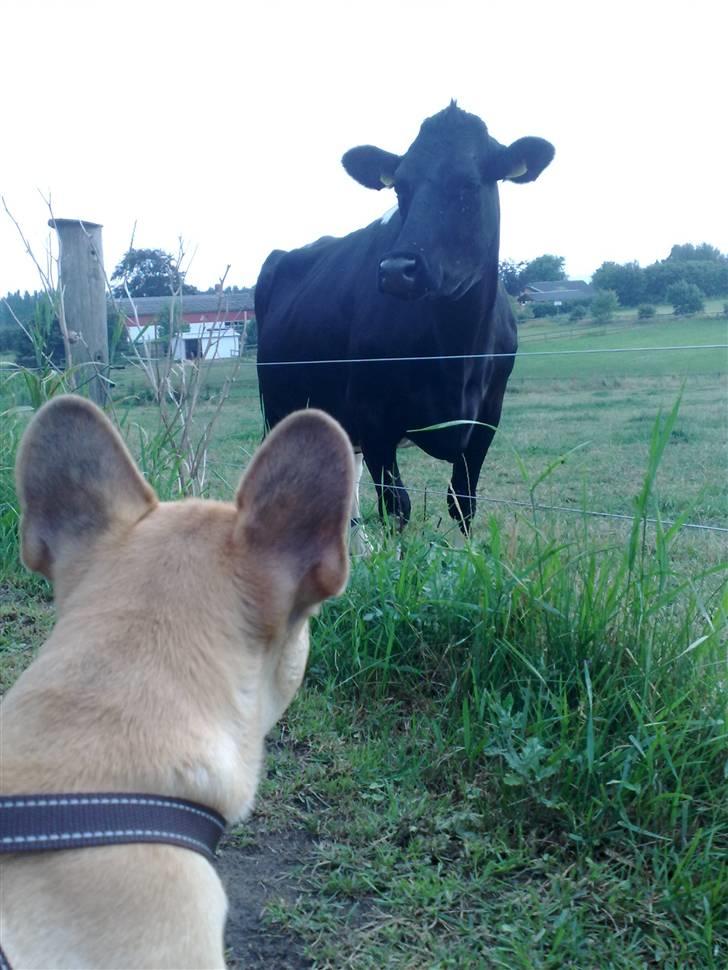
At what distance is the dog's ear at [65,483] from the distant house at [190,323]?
323 cm

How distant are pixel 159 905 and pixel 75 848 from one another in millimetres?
137

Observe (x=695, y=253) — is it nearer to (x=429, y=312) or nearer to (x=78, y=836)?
(x=429, y=312)

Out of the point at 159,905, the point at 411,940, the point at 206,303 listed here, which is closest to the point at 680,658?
the point at 411,940

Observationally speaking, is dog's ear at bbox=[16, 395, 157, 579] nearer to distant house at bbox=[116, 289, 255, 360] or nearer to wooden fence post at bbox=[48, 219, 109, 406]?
distant house at bbox=[116, 289, 255, 360]

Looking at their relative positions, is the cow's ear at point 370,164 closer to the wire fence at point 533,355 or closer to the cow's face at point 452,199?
the cow's face at point 452,199

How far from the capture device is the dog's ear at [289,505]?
1.53 meters

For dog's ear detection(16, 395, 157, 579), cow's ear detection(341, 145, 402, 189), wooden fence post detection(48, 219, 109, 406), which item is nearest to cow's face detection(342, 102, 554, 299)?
cow's ear detection(341, 145, 402, 189)

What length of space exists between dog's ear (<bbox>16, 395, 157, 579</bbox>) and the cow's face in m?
2.95

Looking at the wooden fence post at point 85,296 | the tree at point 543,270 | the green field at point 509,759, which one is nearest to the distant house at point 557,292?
the tree at point 543,270

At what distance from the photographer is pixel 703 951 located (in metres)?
2.12

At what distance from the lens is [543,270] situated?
528 cm

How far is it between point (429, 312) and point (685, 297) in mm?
1276

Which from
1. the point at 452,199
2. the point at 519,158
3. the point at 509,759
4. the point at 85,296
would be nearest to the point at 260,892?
the point at 509,759

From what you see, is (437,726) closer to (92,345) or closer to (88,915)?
(88,915)
